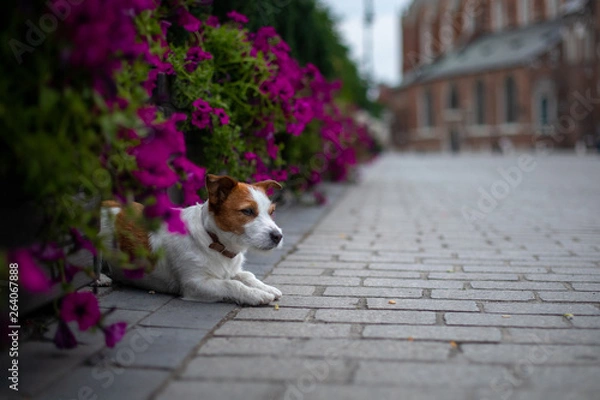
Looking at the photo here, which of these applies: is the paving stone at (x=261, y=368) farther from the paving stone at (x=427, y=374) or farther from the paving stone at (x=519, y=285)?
the paving stone at (x=519, y=285)

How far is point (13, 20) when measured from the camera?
6.63ft

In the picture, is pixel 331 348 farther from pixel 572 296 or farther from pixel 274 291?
pixel 572 296

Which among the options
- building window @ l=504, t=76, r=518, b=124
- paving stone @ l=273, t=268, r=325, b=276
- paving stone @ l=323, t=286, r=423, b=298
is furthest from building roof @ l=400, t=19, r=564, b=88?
paving stone @ l=323, t=286, r=423, b=298

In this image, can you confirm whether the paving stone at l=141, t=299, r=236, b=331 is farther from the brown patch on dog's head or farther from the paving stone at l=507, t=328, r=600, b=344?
the paving stone at l=507, t=328, r=600, b=344

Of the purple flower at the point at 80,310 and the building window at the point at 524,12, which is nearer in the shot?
the purple flower at the point at 80,310

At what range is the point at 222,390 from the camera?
2264mm

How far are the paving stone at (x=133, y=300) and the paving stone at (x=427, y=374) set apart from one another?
4.84 feet

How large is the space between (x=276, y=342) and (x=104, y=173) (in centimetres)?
110

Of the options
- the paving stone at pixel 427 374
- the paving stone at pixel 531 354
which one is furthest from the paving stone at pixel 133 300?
the paving stone at pixel 531 354

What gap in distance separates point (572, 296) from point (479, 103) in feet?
180

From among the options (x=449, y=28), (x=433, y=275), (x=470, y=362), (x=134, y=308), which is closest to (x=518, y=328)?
(x=470, y=362)

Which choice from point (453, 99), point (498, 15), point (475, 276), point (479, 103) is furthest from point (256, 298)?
point (498, 15)

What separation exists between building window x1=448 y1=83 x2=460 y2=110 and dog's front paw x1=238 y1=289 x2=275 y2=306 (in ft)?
187

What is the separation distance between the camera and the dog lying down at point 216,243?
3.56 m
